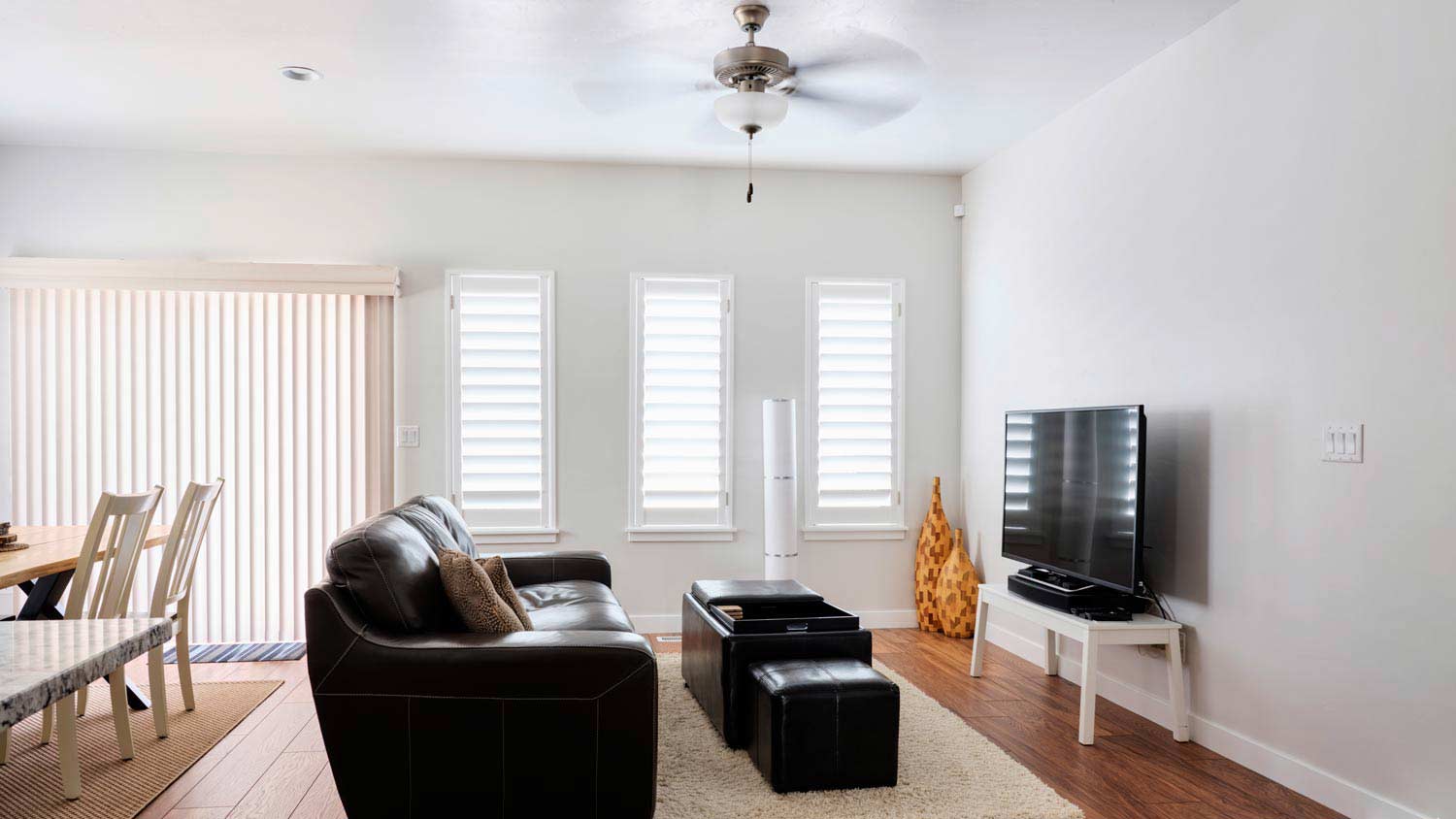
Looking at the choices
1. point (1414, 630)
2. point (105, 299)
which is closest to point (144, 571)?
point (105, 299)

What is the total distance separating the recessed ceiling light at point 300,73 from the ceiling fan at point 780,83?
1.10 m

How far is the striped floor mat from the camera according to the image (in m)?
4.82

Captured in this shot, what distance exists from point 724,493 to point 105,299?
3503mm

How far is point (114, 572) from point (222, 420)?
2081mm

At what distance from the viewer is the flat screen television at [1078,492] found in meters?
3.54

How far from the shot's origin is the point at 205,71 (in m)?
4.05

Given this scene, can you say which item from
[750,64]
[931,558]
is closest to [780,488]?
[931,558]

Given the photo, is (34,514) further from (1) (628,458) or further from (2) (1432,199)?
(2) (1432,199)

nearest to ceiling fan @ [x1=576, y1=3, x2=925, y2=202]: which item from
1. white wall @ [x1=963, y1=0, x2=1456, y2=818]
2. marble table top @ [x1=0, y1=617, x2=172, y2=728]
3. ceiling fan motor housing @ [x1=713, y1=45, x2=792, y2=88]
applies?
ceiling fan motor housing @ [x1=713, y1=45, x2=792, y2=88]

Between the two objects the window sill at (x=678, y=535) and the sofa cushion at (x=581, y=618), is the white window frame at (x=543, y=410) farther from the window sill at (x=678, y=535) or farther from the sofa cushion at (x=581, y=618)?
the sofa cushion at (x=581, y=618)

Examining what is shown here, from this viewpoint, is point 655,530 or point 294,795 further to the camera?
point 655,530

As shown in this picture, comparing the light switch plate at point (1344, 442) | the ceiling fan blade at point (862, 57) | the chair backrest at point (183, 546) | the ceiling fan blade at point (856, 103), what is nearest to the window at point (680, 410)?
the ceiling fan blade at point (856, 103)

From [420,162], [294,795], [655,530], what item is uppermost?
[420,162]

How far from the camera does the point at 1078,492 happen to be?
392 centimetres
